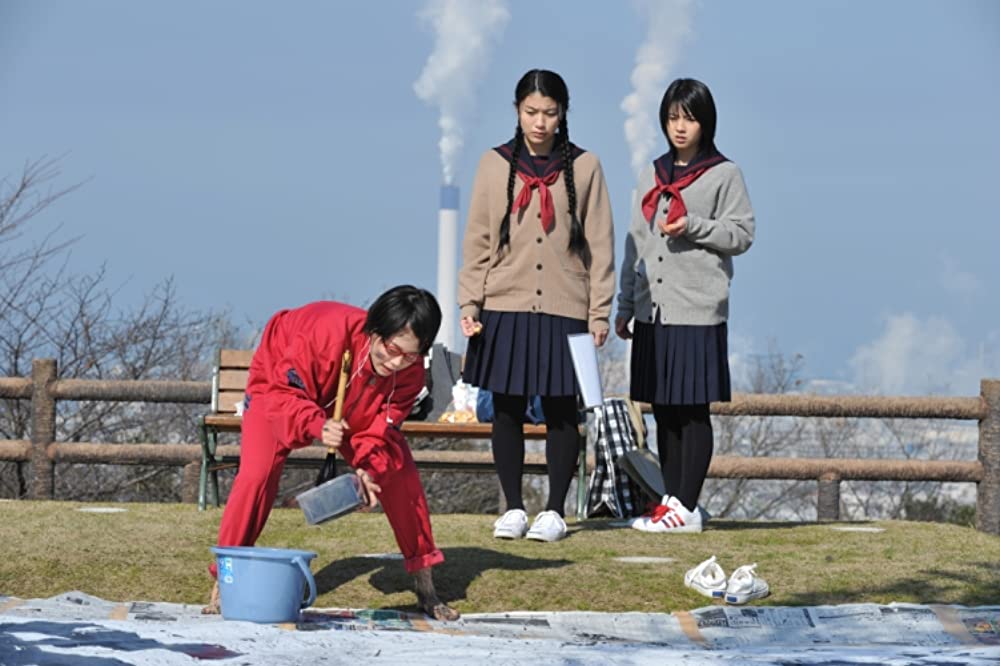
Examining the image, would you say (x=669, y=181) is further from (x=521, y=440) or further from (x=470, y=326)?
(x=521, y=440)

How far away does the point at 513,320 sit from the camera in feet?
18.6

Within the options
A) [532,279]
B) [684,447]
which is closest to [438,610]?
[532,279]

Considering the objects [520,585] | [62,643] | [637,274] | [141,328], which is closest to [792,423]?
[141,328]

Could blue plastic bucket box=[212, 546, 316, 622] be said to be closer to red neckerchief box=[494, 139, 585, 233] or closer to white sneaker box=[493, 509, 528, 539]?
white sneaker box=[493, 509, 528, 539]

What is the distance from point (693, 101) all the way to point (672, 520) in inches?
63.3

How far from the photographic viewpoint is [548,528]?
5.71 meters

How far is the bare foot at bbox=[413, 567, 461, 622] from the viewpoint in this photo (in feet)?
14.8

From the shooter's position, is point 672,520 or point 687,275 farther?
point 672,520

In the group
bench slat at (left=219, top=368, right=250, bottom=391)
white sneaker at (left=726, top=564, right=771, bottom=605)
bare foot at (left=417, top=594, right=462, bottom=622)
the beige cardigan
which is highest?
the beige cardigan

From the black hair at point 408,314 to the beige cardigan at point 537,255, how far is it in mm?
1606

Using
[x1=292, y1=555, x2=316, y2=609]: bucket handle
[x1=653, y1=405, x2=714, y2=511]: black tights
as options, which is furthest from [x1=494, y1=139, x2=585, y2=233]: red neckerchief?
[x1=292, y1=555, x2=316, y2=609]: bucket handle

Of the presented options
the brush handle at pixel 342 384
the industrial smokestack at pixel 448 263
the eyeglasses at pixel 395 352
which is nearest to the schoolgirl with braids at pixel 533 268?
the brush handle at pixel 342 384

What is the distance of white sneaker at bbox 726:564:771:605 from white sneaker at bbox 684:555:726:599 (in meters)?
0.03

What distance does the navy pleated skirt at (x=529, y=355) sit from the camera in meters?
5.64
